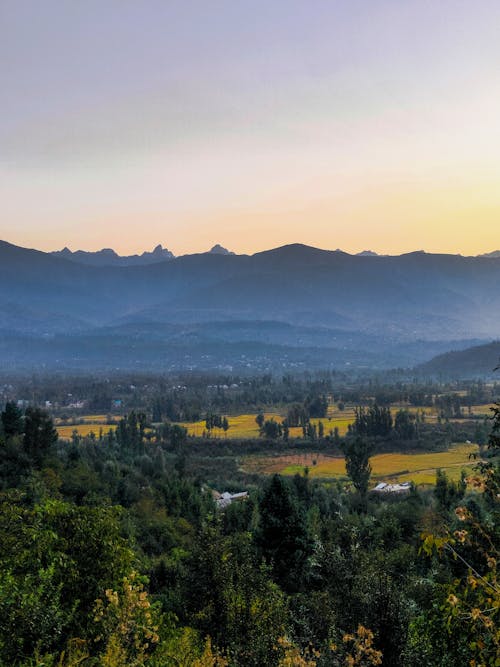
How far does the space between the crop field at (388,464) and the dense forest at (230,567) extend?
24.2 ft

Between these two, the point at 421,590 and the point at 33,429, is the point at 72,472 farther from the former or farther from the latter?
the point at 421,590

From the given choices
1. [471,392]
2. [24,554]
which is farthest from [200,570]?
[471,392]

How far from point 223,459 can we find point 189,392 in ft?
314

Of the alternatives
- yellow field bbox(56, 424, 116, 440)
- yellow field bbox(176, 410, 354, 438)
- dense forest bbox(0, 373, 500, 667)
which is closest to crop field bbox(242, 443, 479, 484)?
dense forest bbox(0, 373, 500, 667)

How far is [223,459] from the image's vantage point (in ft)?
311

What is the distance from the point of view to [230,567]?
16953mm

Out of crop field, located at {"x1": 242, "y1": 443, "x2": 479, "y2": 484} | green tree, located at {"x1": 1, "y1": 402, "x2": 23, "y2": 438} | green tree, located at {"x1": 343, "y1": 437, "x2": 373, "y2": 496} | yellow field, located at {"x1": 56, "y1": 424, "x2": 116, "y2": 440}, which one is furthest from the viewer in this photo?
yellow field, located at {"x1": 56, "y1": 424, "x2": 116, "y2": 440}

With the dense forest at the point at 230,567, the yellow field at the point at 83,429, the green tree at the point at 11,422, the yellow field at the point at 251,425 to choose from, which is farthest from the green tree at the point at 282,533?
the yellow field at the point at 83,429

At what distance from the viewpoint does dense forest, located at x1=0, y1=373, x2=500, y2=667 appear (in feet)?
34.4

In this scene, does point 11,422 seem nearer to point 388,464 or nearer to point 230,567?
point 230,567

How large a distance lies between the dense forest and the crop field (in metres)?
7.38

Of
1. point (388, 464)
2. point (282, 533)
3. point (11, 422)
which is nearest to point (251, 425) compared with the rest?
point (388, 464)

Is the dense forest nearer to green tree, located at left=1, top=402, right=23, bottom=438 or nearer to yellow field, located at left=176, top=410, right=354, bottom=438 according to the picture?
green tree, located at left=1, top=402, right=23, bottom=438

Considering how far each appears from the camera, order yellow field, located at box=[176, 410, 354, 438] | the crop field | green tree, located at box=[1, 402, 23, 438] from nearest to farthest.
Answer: green tree, located at box=[1, 402, 23, 438] → the crop field → yellow field, located at box=[176, 410, 354, 438]
